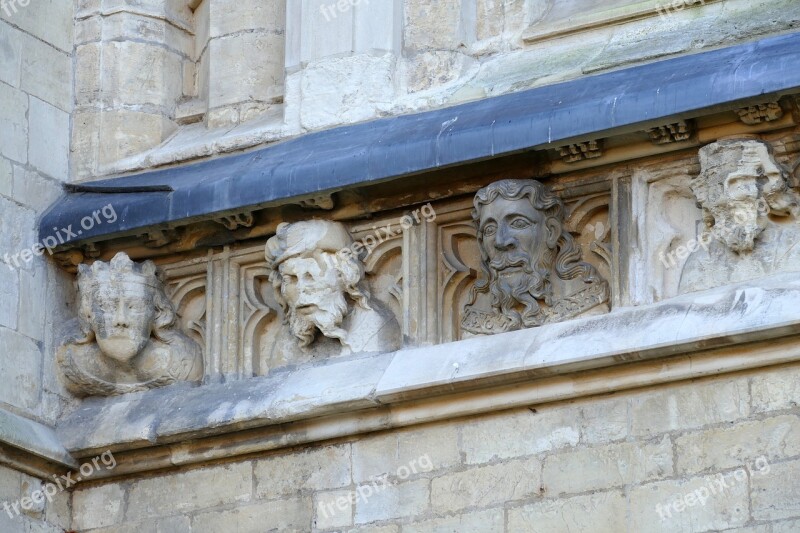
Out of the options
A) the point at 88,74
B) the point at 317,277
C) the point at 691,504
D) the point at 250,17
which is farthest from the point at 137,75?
the point at 691,504

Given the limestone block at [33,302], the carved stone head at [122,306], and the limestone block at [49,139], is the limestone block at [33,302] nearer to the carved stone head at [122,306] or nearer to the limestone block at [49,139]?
the carved stone head at [122,306]

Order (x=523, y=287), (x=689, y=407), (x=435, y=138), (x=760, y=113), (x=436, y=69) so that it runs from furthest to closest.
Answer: (x=436, y=69)
(x=435, y=138)
(x=523, y=287)
(x=760, y=113)
(x=689, y=407)

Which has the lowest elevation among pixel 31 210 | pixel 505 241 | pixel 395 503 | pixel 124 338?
pixel 395 503

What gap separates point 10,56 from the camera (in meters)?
9.28

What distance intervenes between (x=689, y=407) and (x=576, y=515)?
514 millimetres

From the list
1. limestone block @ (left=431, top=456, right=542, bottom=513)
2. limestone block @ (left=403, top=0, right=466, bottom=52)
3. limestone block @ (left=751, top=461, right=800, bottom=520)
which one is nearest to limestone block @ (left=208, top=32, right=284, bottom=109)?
limestone block @ (left=403, top=0, right=466, bottom=52)

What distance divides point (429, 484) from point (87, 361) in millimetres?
1597

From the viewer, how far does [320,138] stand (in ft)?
29.0

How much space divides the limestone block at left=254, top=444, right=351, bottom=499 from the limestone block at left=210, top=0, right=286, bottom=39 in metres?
1.89

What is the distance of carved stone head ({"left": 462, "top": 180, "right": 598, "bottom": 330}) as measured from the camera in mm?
8258

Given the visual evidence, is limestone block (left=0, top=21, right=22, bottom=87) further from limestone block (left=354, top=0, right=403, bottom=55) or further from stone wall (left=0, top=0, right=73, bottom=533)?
limestone block (left=354, top=0, right=403, bottom=55)

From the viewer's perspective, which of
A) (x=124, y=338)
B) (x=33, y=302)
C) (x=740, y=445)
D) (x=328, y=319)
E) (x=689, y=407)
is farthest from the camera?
(x=33, y=302)

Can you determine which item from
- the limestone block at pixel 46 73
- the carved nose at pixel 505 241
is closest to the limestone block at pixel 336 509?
the carved nose at pixel 505 241

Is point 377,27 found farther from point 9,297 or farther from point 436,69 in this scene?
point 9,297
